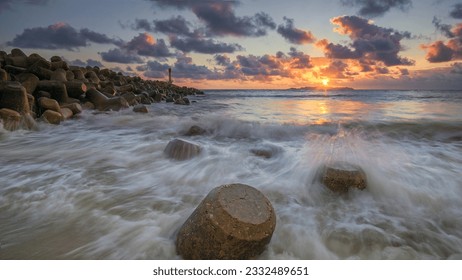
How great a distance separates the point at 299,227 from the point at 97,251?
1502 mm

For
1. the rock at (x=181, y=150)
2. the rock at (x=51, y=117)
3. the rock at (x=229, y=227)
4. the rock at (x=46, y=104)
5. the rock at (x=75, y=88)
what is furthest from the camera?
the rock at (x=75, y=88)

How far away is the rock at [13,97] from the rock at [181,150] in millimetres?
3672

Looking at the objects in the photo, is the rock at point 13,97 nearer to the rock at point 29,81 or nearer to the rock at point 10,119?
the rock at point 10,119

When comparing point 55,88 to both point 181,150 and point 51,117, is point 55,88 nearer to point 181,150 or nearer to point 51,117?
point 51,117

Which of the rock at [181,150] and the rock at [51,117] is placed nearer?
Result: the rock at [181,150]

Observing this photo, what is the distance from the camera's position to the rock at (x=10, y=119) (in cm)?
530

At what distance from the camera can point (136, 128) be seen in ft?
22.0

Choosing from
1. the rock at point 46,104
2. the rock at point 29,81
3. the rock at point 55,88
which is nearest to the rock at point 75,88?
the rock at point 55,88

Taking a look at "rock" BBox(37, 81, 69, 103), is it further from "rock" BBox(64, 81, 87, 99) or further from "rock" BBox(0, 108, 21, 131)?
"rock" BBox(0, 108, 21, 131)

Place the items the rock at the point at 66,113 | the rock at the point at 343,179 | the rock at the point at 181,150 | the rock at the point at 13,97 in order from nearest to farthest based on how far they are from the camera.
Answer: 1. the rock at the point at 343,179
2. the rock at the point at 181,150
3. the rock at the point at 13,97
4. the rock at the point at 66,113

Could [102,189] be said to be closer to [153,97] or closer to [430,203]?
[430,203]

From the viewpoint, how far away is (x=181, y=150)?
3975 mm

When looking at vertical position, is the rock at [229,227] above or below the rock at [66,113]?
above
